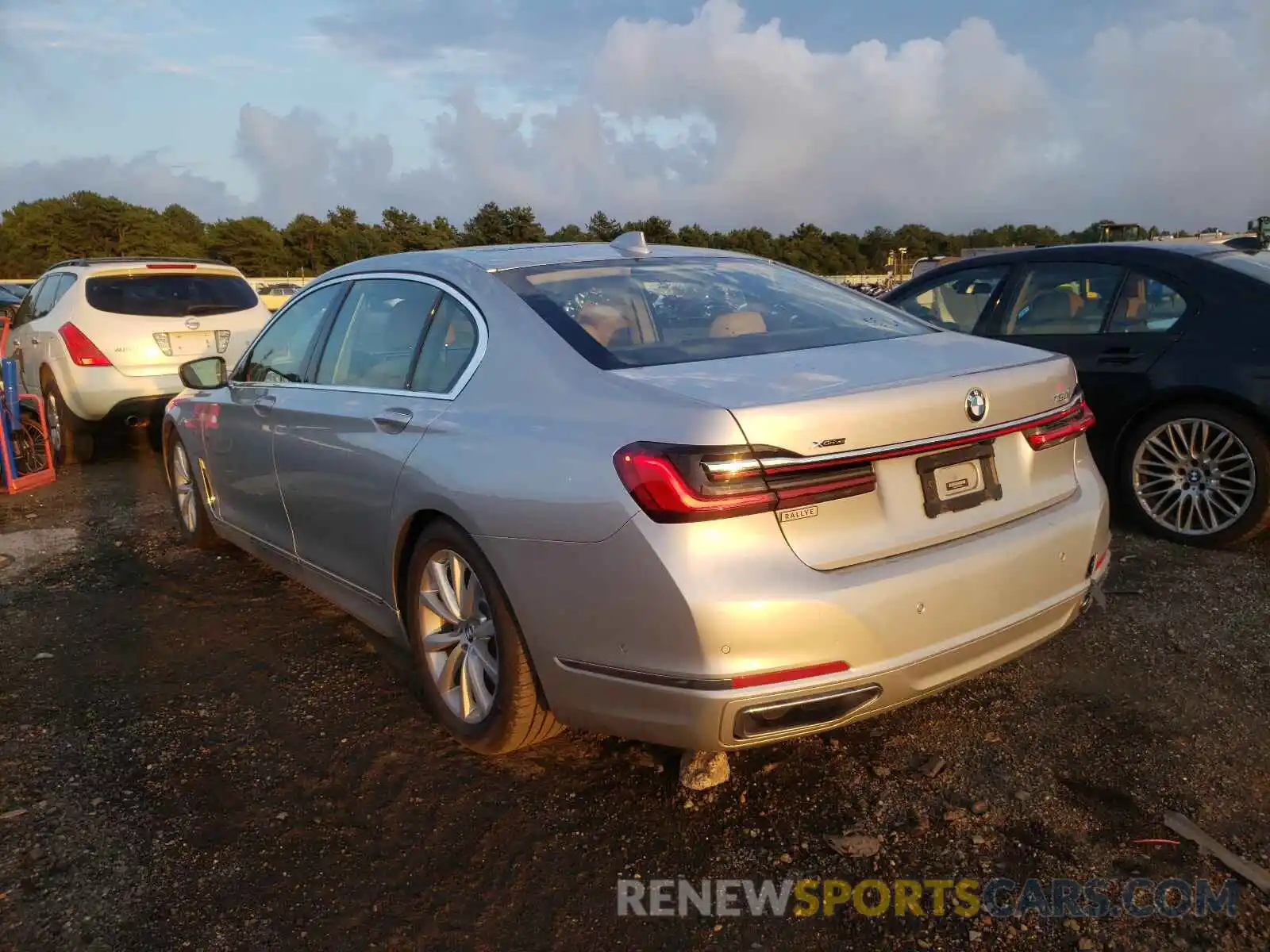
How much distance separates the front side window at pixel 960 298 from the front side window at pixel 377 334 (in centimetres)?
338

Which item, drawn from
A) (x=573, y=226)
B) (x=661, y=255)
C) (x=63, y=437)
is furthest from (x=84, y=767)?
(x=573, y=226)

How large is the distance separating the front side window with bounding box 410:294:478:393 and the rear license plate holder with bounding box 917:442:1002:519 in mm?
1450

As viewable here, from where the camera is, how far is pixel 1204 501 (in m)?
4.93

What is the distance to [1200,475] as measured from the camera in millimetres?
4926

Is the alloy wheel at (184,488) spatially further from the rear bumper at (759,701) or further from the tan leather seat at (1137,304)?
the tan leather seat at (1137,304)

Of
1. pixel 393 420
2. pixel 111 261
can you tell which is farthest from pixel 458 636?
pixel 111 261

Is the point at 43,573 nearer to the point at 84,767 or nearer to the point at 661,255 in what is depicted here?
the point at 84,767

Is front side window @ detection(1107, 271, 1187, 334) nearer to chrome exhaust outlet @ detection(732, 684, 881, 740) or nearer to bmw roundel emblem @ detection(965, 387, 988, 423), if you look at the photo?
bmw roundel emblem @ detection(965, 387, 988, 423)

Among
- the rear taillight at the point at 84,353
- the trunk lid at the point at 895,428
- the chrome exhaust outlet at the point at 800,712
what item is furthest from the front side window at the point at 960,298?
the rear taillight at the point at 84,353

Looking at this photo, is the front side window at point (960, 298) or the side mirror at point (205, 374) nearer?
the side mirror at point (205, 374)

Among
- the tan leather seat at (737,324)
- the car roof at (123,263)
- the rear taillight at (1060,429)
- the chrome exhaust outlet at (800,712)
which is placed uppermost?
the car roof at (123,263)

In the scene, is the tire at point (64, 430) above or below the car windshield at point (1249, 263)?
below

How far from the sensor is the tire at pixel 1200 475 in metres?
4.72

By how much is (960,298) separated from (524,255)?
140 inches
